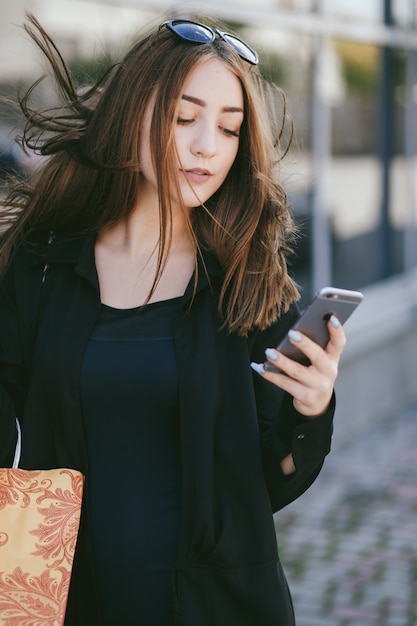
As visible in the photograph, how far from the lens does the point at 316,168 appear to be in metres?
6.61

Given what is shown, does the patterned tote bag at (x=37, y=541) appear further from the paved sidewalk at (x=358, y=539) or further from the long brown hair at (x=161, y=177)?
the paved sidewalk at (x=358, y=539)

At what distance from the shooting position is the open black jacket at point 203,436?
2.09 metres

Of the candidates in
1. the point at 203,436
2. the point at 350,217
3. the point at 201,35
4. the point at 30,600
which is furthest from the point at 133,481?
the point at 350,217

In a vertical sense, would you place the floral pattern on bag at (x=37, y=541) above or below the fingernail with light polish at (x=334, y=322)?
below

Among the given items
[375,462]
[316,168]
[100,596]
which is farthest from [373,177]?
[100,596]

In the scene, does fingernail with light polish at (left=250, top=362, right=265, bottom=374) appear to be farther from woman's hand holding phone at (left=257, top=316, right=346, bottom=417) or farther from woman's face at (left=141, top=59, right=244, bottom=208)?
woman's face at (left=141, top=59, right=244, bottom=208)

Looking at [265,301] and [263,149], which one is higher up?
[263,149]

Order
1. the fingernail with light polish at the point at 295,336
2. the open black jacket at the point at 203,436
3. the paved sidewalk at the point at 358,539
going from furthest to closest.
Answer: the paved sidewalk at the point at 358,539 → the open black jacket at the point at 203,436 → the fingernail with light polish at the point at 295,336

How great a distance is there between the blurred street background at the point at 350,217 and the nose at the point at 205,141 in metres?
0.71

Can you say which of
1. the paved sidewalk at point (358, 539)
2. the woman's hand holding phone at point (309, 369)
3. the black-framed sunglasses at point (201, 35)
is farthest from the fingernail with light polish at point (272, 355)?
the paved sidewalk at point (358, 539)

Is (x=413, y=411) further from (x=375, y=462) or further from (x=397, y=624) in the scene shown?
(x=397, y=624)

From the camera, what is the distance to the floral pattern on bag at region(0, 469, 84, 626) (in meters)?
1.96

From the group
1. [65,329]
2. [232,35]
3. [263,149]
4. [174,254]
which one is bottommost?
[65,329]

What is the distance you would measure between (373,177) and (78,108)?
18.4 feet
